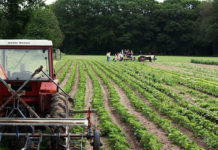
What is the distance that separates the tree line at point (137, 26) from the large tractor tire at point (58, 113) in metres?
71.5

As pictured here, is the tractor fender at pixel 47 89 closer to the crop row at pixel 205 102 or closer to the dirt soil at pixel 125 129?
the dirt soil at pixel 125 129

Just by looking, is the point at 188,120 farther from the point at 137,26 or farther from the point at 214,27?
the point at 137,26

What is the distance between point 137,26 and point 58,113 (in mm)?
78834

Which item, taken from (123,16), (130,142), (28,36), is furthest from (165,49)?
(130,142)

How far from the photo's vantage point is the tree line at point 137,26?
78688 millimetres

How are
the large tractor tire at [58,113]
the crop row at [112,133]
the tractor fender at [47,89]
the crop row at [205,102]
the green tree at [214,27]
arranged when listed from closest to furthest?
1. the large tractor tire at [58,113]
2. the tractor fender at [47,89]
3. the crop row at [112,133]
4. the crop row at [205,102]
5. the green tree at [214,27]

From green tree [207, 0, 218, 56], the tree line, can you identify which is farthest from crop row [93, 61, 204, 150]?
the tree line

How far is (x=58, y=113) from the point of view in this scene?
18.6ft

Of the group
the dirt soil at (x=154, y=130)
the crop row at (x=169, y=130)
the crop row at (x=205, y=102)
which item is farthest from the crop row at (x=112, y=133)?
the crop row at (x=205, y=102)

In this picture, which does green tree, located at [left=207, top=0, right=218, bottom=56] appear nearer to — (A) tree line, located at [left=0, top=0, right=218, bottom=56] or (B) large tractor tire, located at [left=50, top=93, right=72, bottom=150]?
(A) tree line, located at [left=0, top=0, right=218, bottom=56]

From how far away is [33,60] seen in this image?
271 inches

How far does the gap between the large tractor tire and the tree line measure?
7148cm

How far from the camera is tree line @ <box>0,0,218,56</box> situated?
258 feet

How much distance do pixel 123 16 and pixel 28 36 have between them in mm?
50056
